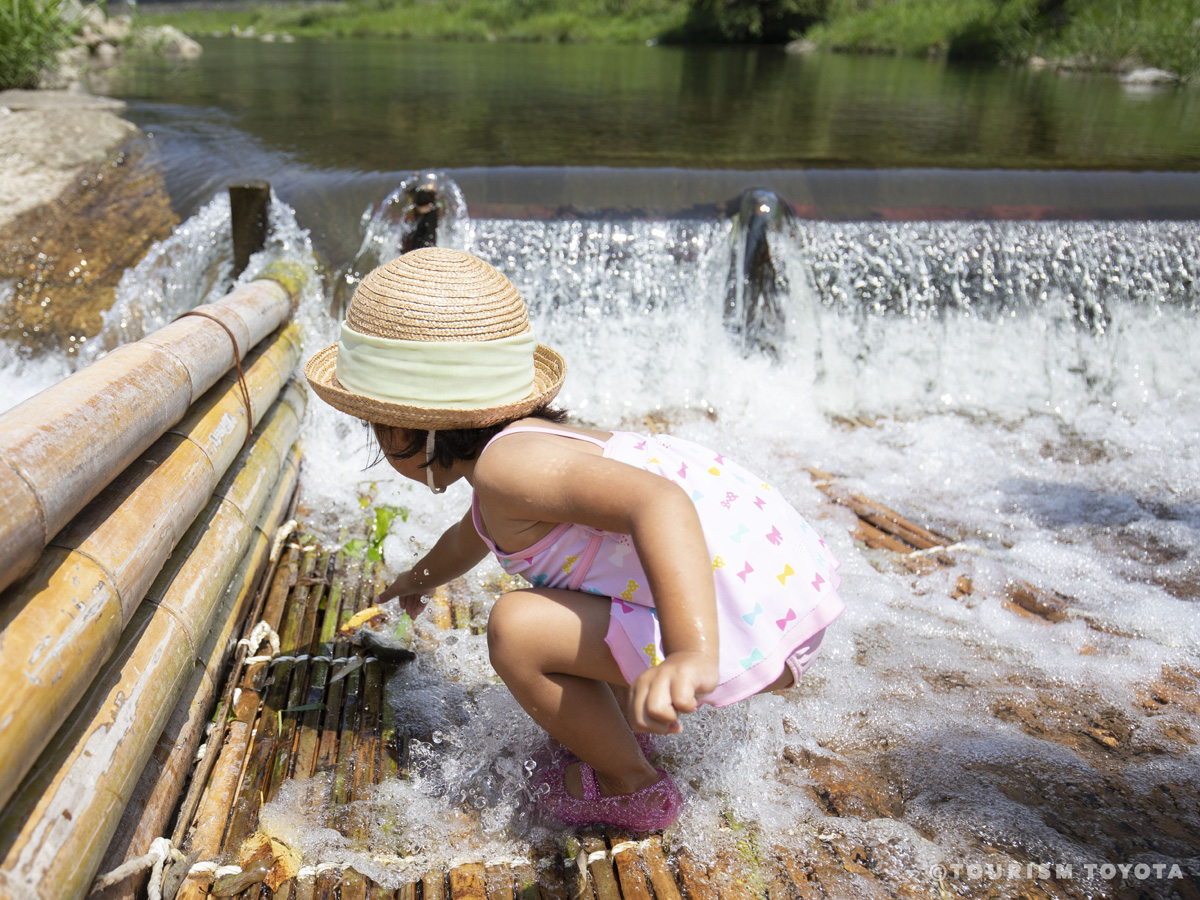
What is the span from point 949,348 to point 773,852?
141 inches

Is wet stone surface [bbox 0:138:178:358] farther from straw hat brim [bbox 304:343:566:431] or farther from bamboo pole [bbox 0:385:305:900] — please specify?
straw hat brim [bbox 304:343:566:431]

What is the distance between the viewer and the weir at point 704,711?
4.92 feet

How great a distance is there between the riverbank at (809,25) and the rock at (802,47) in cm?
6

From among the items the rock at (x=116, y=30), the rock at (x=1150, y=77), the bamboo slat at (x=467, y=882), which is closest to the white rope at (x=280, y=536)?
the bamboo slat at (x=467, y=882)

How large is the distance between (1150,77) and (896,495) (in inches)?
493

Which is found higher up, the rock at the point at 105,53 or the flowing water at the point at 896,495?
the rock at the point at 105,53

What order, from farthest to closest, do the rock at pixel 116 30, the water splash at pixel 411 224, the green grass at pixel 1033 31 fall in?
the rock at pixel 116 30
the green grass at pixel 1033 31
the water splash at pixel 411 224

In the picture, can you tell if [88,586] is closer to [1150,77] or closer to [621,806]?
[621,806]

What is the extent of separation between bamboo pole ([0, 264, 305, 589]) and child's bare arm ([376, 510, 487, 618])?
601 mm

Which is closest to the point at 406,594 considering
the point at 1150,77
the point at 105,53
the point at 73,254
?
the point at 73,254

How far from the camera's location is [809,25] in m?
24.3

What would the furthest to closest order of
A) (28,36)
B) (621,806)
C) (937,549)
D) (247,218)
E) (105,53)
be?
(105,53) → (28,36) → (247,218) → (937,549) → (621,806)

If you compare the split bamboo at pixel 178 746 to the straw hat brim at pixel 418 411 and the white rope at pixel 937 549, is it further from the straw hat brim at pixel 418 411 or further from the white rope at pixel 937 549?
the white rope at pixel 937 549

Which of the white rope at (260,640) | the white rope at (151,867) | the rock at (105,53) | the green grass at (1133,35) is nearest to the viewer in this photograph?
the white rope at (151,867)
